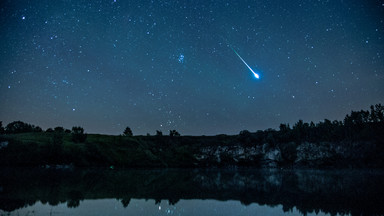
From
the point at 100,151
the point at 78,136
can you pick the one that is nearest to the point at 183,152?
the point at 100,151

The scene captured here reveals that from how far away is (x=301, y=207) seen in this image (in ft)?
78.6

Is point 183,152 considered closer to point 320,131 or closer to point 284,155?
point 284,155

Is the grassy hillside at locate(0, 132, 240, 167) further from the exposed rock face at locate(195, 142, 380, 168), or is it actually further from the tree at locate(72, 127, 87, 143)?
the exposed rock face at locate(195, 142, 380, 168)

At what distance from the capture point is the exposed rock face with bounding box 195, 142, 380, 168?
13638cm

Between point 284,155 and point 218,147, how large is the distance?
123 feet

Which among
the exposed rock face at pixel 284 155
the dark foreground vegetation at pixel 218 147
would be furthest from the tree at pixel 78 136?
the exposed rock face at pixel 284 155

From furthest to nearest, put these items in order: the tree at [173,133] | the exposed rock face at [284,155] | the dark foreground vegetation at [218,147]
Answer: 1. the tree at [173,133]
2. the exposed rock face at [284,155]
3. the dark foreground vegetation at [218,147]

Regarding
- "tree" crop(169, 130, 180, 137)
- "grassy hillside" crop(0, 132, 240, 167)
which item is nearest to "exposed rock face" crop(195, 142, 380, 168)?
"grassy hillside" crop(0, 132, 240, 167)

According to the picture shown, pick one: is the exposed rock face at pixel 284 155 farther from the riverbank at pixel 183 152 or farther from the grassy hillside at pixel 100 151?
the grassy hillside at pixel 100 151

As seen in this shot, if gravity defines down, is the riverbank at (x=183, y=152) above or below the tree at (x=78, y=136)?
below

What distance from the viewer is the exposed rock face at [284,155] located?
13638cm

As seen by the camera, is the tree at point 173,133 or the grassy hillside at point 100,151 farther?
the tree at point 173,133

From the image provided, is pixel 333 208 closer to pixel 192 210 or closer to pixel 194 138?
pixel 192 210

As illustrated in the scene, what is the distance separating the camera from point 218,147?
530 ft
